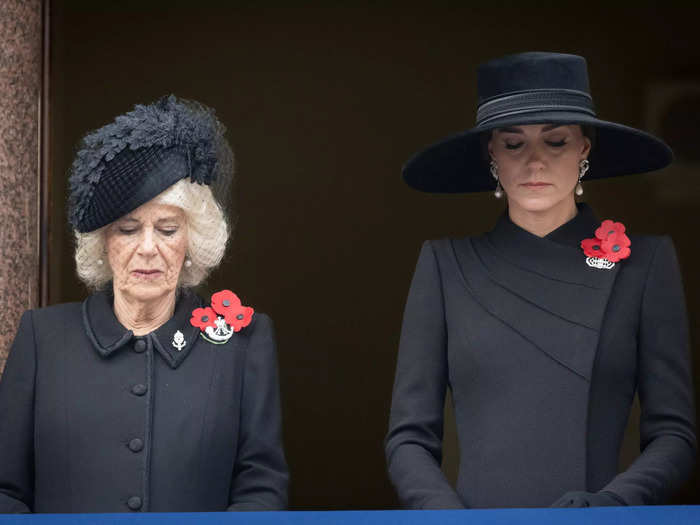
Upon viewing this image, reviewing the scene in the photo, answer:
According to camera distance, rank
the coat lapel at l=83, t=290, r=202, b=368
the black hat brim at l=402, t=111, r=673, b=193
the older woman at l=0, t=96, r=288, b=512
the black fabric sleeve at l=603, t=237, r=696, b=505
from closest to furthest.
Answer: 1. the black fabric sleeve at l=603, t=237, r=696, b=505
2. the older woman at l=0, t=96, r=288, b=512
3. the coat lapel at l=83, t=290, r=202, b=368
4. the black hat brim at l=402, t=111, r=673, b=193

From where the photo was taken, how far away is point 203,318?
379 centimetres

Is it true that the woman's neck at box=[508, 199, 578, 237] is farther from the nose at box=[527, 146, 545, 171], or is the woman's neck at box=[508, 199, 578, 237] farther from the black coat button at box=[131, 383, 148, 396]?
the black coat button at box=[131, 383, 148, 396]

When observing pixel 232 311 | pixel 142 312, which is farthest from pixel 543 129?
pixel 142 312

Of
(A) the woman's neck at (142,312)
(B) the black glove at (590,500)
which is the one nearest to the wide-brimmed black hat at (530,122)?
(A) the woman's neck at (142,312)

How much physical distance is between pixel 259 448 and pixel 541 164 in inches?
42.2

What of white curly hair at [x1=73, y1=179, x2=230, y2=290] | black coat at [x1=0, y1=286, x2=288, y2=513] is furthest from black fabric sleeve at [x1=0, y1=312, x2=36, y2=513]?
white curly hair at [x1=73, y1=179, x2=230, y2=290]

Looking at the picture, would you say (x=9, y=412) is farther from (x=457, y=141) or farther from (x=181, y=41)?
(x=181, y=41)

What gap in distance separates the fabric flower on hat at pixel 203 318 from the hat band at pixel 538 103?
919 mm

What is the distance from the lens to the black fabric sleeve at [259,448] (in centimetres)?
363

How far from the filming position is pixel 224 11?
512cm

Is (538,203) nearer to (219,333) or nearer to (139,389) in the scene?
(219,333)

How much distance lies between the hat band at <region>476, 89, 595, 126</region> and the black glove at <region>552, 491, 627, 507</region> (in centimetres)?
102

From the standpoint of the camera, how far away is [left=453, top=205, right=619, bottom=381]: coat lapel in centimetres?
365

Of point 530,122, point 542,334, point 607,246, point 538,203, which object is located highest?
point 530,122
